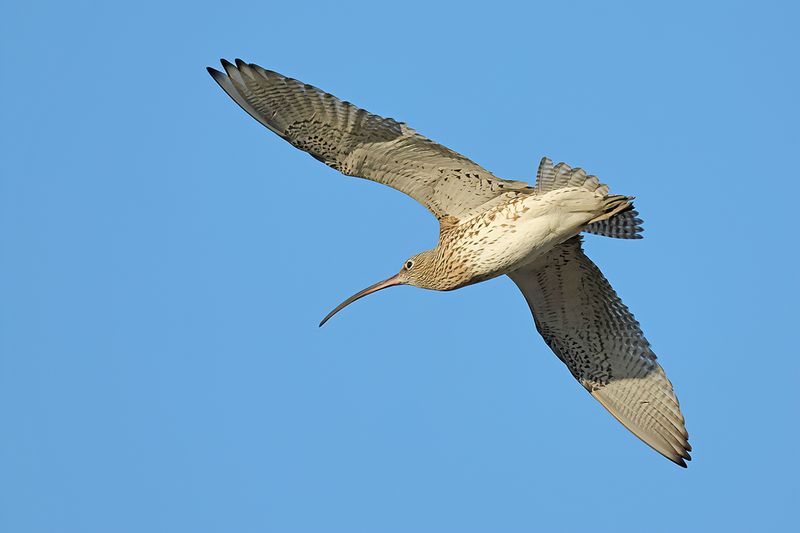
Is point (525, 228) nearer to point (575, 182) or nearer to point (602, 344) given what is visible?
point (575, 182)

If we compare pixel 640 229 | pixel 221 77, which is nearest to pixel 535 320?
pixel 640 229

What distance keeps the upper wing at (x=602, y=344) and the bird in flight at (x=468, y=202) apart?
0.02 m

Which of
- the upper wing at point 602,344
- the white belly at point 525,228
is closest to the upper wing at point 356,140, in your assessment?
the white belly at point 525,228

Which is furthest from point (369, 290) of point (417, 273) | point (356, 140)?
point (356, 140)

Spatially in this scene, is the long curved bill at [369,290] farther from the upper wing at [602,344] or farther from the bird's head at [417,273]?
the upper wing at [602,344]

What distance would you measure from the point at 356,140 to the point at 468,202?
1.19 m

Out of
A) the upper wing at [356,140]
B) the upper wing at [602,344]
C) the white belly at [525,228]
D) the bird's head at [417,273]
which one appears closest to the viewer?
the white belly at [525,228]

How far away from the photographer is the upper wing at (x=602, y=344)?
11578mm

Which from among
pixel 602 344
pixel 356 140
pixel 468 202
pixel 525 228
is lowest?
pixel 602 344

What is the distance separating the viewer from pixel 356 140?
10.7 metres

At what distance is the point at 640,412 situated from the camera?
38.8 ft

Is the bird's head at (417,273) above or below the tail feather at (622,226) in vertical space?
below

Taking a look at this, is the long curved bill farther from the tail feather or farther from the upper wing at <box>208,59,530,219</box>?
the tail feather

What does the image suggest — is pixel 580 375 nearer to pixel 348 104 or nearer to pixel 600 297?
pixel 600 297
